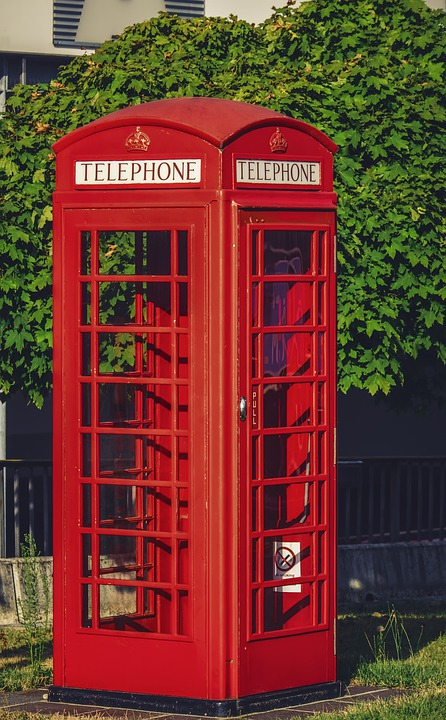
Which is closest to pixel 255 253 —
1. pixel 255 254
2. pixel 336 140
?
pixel 255 254

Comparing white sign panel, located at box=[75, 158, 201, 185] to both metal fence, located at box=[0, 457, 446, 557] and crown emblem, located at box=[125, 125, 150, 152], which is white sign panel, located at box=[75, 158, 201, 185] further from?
metal fence, located at box=[0, 457, 446, 557]

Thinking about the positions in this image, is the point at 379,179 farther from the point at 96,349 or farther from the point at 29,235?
the point at 96,349

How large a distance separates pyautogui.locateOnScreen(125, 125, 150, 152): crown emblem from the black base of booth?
3024 millimetres

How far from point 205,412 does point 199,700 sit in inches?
61.7

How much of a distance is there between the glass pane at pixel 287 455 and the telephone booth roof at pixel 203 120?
1.68 meters

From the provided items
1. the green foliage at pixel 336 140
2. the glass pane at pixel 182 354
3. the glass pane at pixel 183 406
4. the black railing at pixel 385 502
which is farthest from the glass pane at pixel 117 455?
the black railing at pixel 385 502

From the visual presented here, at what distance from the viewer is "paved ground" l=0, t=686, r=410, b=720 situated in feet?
27.5

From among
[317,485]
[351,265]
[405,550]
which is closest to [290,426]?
[317,485]

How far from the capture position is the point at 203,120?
27.7 feet

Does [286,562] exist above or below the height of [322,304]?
below

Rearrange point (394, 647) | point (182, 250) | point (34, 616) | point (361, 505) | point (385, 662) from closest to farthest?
point (182, 250), point (385, 662), point (34, 616), point (394, 647), point (361, 505)

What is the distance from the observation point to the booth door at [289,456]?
8.41 m

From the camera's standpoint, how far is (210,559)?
328 inches

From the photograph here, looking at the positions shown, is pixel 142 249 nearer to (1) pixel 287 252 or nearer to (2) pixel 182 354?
(2) pixel 182 354
